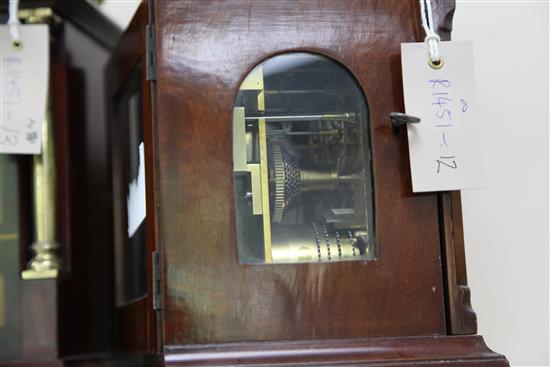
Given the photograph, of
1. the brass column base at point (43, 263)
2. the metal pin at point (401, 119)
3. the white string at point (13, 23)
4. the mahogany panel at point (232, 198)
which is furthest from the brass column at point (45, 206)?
the metal pin at point (401, 119)

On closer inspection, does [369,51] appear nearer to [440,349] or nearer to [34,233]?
[440,349]

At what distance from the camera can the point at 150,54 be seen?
→ 0.81 meters

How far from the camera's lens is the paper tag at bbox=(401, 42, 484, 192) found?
795 millimetres

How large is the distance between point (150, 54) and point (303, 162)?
20 centimetres

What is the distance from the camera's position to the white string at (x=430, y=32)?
808 mm

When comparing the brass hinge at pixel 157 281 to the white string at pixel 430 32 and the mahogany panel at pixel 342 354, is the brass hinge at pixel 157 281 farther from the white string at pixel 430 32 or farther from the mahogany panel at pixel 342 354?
the white string at pixel 430 32

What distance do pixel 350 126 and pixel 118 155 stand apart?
1.25 feet

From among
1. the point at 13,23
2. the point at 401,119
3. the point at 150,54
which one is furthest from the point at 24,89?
the point at 401,119

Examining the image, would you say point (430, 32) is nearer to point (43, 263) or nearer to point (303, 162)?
point (303, 162)

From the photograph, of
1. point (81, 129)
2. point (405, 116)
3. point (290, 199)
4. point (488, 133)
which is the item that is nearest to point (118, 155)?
point (81, 129)

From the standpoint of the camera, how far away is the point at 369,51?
2.67 feet

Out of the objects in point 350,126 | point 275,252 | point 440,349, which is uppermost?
point 350,126

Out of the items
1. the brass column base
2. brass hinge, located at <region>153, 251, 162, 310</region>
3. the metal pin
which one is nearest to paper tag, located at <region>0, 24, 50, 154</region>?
the brass column base

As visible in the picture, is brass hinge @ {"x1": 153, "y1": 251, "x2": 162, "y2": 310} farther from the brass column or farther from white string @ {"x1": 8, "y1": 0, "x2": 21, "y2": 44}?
white string @ {"x1": 8, "y1": 0, "x2": 21, "y2": 44}
